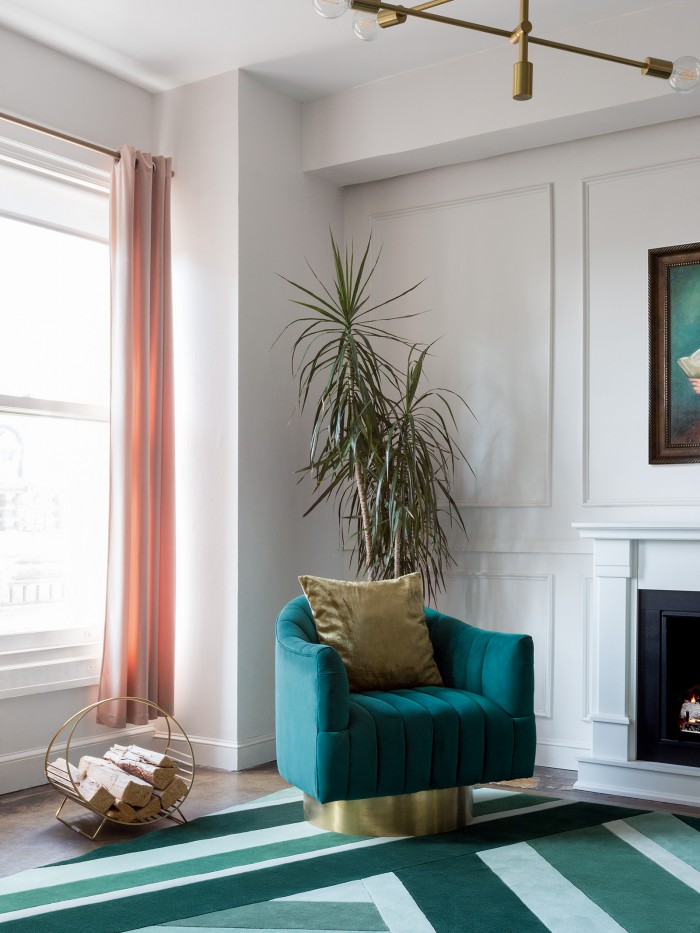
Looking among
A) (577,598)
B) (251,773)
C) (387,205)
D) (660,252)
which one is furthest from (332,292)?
(251,773)

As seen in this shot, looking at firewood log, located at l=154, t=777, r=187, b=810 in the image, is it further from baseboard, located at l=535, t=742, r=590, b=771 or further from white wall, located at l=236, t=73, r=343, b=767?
baseboard, located at l=535, t=742, r=590, b=771

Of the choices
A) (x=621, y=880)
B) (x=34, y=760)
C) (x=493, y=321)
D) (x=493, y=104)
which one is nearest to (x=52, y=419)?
(x=34, y=760)

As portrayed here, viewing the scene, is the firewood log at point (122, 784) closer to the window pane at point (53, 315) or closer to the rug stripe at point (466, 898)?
the rug stripe at point (466, 898)

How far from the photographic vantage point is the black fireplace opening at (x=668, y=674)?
3822mm

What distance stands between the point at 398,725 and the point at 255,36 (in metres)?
2.86

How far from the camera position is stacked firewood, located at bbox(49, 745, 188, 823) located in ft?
10.7

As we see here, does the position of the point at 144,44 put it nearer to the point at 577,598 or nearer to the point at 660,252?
the point at 660,252

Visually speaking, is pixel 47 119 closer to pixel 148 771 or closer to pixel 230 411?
pixel 230 411

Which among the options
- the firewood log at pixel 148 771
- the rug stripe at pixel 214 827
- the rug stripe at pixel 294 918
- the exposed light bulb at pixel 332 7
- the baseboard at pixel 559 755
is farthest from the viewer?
the baseboard at pixel 559 755

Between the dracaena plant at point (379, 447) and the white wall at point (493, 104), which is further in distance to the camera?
the dracaena plant at point (379, 447)

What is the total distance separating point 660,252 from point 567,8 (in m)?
1.04

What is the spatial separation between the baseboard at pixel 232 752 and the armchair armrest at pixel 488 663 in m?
1.10

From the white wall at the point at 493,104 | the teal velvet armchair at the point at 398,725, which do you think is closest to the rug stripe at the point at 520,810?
the teal velvet armchair at the point at 398,725

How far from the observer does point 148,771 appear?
3.37 meters
